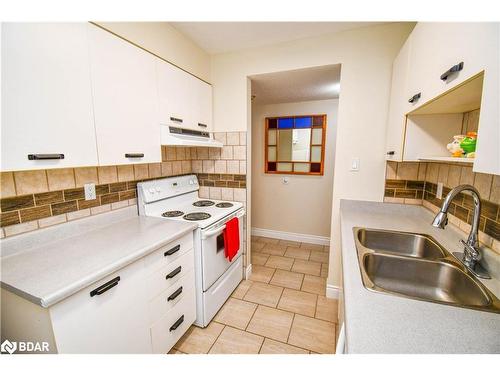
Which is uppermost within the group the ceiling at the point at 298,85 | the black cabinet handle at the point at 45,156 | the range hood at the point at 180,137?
the ceiling at the point at 298,85

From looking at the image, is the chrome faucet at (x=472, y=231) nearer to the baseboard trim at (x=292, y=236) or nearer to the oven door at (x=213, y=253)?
the oven door at (x=213, y=253)

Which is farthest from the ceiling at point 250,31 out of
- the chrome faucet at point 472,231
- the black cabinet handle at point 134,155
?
the chrome faucet at point 472,231

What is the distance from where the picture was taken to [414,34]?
128 centimetres

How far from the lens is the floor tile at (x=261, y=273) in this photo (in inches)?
98.9

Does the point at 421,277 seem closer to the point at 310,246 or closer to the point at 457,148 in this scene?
the point at 457,148

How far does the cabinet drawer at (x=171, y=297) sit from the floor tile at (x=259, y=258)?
1310 mm

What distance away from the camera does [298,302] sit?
6.97ft

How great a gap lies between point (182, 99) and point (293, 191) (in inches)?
88.0

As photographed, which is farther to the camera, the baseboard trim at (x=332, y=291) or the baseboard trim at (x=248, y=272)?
the baseboard trim at (x=248, y=272)

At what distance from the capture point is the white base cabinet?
0.89 m

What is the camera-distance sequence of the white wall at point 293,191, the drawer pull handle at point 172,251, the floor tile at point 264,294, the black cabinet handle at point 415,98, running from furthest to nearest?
the white wall at point 293,191 → the floor tile at point 264,294 → the drawer pull handle at point 172,251 → the black cabinet handle at point 415,98

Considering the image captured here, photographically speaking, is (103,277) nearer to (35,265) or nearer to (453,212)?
(35,265)

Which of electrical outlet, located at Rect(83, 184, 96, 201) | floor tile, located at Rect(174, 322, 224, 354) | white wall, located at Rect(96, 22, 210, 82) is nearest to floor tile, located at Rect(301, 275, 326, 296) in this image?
floor tile, located at Rect(174, 322, 224, 354)

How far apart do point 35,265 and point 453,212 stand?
2367 mm
